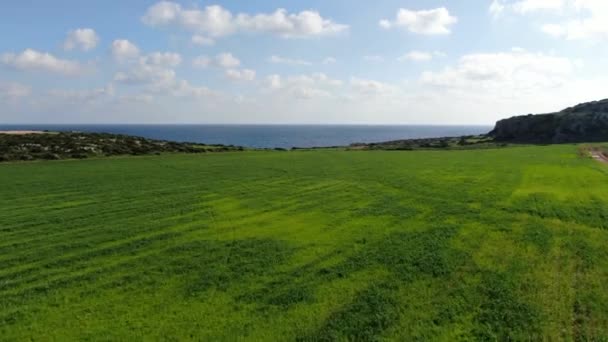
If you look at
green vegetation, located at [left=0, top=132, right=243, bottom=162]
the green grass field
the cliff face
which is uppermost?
the cliff face

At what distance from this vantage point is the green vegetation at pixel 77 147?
147 feet

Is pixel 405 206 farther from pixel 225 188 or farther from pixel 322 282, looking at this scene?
pixel 225 188

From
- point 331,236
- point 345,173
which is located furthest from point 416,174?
point 331,236

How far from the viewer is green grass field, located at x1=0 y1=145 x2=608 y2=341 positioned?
31.8ft

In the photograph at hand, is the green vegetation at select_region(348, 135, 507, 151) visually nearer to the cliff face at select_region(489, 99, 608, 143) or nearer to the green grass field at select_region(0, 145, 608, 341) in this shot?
the cliff face at select_region(489, 99, 608, 143)

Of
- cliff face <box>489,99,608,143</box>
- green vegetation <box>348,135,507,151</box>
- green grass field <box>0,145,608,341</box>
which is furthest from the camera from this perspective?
cliff face <box>489,99,608,143</box>

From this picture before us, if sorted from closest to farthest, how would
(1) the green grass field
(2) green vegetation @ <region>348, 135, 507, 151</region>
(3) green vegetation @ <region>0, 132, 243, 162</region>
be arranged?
(1) the green grass field, (3) green vegetation @ <region>0, 132, 243, 162</region>, (2) green vegetation @ <region>348, 135, 507, 151</region>

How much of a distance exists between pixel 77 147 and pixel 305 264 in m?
46.7

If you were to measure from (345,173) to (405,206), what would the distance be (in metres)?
13.7

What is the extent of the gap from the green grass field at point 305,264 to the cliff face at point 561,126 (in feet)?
306

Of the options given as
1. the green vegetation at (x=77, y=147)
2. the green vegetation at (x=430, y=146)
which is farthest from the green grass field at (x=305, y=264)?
the green vegetation at (x=430, y=146)

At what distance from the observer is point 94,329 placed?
9.45 meters

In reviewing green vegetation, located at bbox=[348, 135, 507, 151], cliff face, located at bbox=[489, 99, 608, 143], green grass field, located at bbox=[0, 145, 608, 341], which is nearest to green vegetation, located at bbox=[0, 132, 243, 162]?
green grass field, located at bbox=[0, 145, 608, 341]

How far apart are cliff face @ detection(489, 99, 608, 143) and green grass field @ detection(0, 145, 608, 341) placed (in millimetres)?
93311
